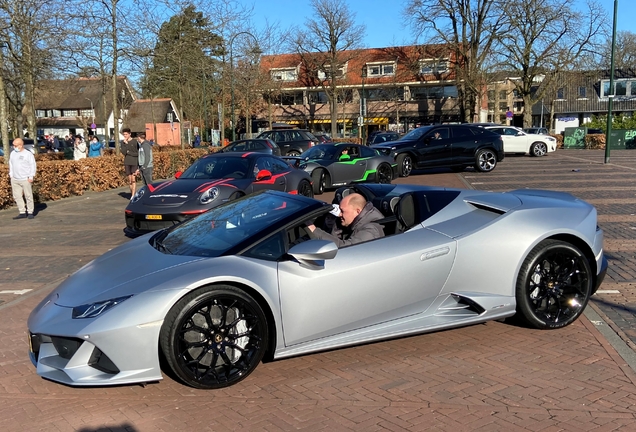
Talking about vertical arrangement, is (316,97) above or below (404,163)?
above

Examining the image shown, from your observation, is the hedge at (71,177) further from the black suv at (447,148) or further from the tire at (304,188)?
the black suv at (447,148)

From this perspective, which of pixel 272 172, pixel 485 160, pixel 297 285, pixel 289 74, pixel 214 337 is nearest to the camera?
pixel 214 337

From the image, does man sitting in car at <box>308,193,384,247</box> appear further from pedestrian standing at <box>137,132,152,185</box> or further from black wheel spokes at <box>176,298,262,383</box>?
pedestrian standing at <box>137,132,152,185</box>

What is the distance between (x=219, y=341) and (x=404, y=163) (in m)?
15.5

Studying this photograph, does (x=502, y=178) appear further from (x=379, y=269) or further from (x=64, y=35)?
(x=379, y=269)

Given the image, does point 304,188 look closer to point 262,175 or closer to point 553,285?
point 262,175

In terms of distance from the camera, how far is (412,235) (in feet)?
14.3

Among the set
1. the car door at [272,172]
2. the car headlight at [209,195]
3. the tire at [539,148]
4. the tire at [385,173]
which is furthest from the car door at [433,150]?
the tire at [539,148]

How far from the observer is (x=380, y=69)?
6116 centimetres

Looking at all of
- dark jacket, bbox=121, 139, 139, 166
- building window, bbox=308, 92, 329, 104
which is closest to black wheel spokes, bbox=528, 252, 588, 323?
dark jacket, bbox=121, 139, 139, 166

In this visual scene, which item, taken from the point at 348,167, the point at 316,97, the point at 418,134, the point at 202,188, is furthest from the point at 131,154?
the point at 316,97

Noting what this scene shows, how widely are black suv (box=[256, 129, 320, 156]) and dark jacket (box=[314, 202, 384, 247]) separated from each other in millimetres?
22145

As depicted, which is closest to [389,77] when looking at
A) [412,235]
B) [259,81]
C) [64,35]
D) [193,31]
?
[259,81]

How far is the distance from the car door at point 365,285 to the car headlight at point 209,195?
16.6ft
